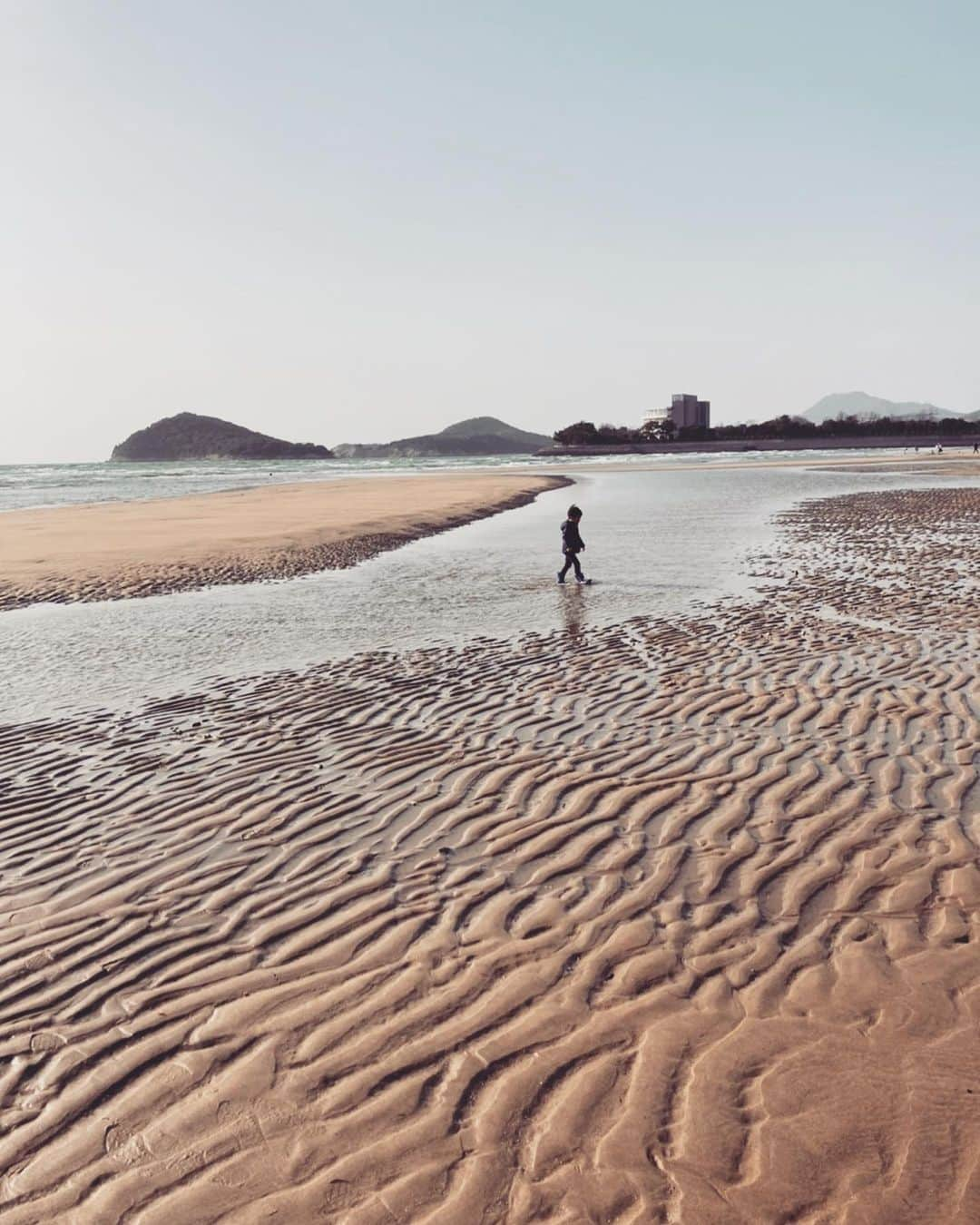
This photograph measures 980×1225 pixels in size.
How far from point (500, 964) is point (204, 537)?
2525 cm

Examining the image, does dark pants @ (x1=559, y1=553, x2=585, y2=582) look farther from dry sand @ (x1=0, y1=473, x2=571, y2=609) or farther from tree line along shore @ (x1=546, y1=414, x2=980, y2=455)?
tree line along shore @ (x1=546, y1=414, x2=980, y2=455)

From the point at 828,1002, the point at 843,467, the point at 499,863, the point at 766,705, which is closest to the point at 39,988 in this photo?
the point at 499,863

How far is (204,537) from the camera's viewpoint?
92.6 feet

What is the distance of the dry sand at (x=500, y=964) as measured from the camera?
11.9 feet

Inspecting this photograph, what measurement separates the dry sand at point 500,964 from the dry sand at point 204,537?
12.0 m

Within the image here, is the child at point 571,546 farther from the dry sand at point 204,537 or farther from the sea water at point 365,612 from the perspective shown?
the dry sand at point 204,537

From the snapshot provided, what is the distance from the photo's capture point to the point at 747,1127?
379 cm

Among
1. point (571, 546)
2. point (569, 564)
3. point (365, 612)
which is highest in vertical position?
point (571, 546)

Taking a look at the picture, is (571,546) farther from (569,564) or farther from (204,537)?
(204,537)

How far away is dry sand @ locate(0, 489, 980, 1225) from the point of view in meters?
3.61

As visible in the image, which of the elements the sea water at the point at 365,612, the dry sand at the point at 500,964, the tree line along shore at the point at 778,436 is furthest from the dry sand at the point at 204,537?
the tree line along shore at the point at 778,436

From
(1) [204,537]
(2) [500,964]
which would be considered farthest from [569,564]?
(1) [204,537]

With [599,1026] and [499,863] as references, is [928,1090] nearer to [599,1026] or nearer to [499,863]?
[599,1026]

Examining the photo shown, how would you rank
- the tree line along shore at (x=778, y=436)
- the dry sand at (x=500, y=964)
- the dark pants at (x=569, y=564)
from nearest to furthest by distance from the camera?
the dry sand at (x=500, y=964)
the dark pants at (x=569, y=564)
the tree line along shore at (x=778, y=436)
